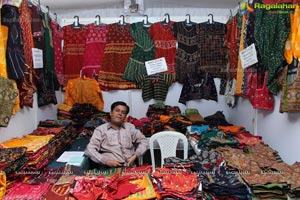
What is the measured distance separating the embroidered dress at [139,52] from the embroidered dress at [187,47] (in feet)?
1.21

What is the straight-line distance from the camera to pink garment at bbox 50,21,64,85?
3543mm

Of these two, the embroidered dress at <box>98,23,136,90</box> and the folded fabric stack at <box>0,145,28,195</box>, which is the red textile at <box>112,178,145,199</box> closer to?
the folded fabric stack at <box>0,145,28,195</box>

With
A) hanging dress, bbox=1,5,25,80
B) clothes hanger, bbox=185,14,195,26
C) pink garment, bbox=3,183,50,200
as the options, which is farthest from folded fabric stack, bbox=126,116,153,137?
pink garment, bbox=3,183,50,200

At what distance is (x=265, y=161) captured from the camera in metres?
2.20

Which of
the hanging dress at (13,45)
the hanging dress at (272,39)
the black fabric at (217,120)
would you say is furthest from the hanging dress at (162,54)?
the hanging dress at (13,45)

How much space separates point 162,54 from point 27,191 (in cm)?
252

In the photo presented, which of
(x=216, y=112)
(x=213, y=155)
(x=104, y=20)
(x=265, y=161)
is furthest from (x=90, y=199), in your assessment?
(x=104, y=20)

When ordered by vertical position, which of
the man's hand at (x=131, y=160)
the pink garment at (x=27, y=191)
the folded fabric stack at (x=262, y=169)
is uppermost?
the folded fabric stack at (x=262, y=169)

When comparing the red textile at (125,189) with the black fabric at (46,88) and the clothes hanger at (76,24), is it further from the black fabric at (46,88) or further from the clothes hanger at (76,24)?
the clothes hanger at (76,24)

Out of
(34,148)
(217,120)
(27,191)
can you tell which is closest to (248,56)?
(217,120)

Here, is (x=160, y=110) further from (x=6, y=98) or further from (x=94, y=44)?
(x=6, y=98)

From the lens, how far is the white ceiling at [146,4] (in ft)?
11.1

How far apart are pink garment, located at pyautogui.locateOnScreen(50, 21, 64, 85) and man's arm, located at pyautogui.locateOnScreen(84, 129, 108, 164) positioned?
4.36ft

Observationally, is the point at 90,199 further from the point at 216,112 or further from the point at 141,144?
the point at 216,112
